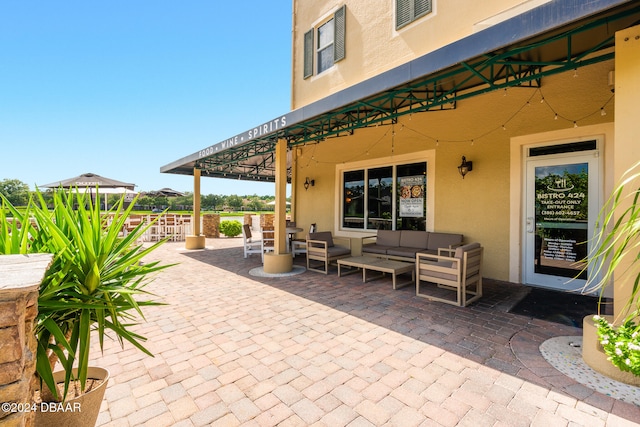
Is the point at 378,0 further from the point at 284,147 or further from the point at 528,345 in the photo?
the point at 528,345

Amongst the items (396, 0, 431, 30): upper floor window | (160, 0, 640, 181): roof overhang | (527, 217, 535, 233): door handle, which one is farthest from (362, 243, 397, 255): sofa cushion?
(396, 0, 431, 30): upper floor window

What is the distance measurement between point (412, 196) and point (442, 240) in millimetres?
1400

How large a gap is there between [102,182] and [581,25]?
13463 mm

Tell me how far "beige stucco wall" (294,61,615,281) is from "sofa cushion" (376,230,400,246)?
84 cm

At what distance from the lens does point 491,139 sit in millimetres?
5453

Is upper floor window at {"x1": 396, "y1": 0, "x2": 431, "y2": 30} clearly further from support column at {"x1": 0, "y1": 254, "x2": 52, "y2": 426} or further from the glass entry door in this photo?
support column at {"x1": 0, "y1": 254, "x2": 52, "y2": 426}

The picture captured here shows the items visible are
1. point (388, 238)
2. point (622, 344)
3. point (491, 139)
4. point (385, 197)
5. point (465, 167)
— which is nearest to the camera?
point (622, 344)

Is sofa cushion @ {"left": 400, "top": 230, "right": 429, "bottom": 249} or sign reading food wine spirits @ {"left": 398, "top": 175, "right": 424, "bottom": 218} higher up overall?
sign reading food wine spirits @ {"left": 398, "top": 175, "right": 424, "bottom": 218}

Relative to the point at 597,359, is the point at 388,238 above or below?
above

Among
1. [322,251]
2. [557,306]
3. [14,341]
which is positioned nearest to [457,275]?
[557,306]

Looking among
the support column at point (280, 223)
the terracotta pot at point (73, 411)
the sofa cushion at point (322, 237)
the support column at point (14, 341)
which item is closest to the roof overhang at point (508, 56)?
the support column at point (280, 223)

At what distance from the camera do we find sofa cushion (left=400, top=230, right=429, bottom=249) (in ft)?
20.3

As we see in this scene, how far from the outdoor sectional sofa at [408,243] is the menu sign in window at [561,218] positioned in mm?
1355

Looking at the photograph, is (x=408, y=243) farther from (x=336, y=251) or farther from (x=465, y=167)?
(x=465, y=167)
